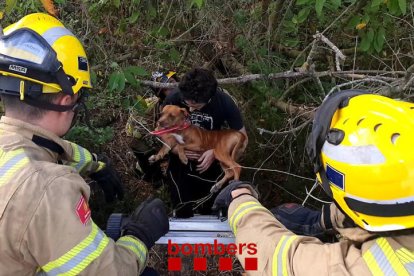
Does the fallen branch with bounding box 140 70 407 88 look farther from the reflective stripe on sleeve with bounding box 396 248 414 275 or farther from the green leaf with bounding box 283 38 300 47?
the reflective stripe on sleeve with bounding box 396 248 414 275

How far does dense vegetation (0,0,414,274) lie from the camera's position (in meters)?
3.20

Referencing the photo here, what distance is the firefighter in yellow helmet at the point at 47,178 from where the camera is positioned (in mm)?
1412

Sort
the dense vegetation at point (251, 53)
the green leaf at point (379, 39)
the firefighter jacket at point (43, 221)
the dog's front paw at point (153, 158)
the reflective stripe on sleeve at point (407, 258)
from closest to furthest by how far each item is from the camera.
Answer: the reflective stripe on sleeve at point (407, 258) → the firefighter jacket at point (43, 221) → the green leaf at point (379, 39) → the dense vegetation at point (251, 53) → the dog's front paw at point (153, 158)

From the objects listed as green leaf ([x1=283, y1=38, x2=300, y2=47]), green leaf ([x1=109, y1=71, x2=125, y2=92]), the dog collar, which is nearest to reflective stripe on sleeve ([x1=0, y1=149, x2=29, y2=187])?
green leaf ([x1=109, y1=71, x2=125, y2=92])

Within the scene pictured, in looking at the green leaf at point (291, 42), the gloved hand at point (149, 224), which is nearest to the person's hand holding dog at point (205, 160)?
the green leaf at point (291, 42)

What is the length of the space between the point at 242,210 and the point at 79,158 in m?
1.01

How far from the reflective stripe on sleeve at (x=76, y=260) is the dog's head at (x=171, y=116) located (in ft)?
6.15

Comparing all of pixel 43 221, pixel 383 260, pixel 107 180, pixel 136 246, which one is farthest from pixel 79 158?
pixel 383 260

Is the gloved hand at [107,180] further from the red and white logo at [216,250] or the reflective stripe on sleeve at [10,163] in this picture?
the reflective stripe on sleeve at [10,163]

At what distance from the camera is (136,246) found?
5.80 ft

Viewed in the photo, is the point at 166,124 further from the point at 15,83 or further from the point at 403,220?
the point at 403,220

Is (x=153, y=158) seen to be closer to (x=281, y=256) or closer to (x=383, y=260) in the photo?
(x=281, y=256)

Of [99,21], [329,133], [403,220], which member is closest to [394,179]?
[403,220]

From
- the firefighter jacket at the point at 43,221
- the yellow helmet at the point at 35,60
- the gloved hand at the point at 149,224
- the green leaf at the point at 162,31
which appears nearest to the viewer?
the firefighter jacket at the point at 43,221
